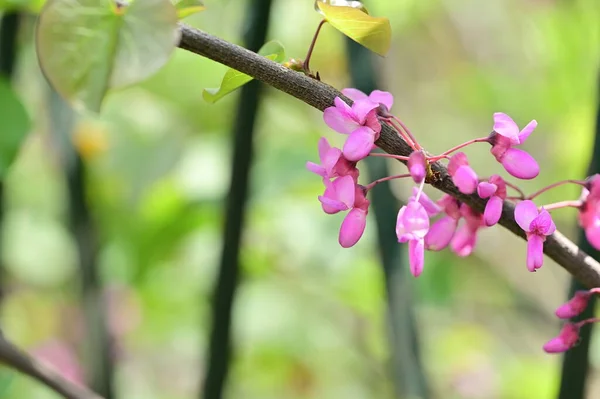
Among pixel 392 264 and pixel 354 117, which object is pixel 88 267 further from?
pixel 354 117

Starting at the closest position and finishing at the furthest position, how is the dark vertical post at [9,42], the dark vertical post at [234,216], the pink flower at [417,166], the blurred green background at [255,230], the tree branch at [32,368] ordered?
the pink flower at [417,166] → the tree branch at [32,368] → the dark vertical post at [234,216] → the dark vertical post at [9,42] → the blurred green background at [255,230]

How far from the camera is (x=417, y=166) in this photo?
33 centimetres

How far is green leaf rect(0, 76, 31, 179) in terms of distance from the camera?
1.80 feet

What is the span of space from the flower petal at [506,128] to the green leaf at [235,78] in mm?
107

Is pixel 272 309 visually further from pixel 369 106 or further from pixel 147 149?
pixel 369 106

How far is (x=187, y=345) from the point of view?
177cm

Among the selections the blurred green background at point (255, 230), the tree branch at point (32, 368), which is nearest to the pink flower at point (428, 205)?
the tree branch at point (32, 368)

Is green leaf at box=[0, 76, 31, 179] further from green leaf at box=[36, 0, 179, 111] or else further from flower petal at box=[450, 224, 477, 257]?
flower petal at box=[450, 224, 477, 257]

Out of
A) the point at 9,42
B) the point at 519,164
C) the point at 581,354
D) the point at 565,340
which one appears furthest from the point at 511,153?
the point at 9,42

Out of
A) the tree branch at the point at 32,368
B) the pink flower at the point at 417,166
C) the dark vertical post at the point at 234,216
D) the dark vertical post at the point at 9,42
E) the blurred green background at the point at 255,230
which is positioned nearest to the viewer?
the pink flower at the point at 417,166

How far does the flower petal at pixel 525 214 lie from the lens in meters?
0.35

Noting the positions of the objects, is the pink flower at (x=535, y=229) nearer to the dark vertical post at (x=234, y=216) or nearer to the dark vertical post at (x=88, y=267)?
the dark vertical post at (x=234, y=216)

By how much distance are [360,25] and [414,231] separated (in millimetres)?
107

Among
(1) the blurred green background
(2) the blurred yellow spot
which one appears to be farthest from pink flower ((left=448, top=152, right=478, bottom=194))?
(2) the blurred yellow spot
